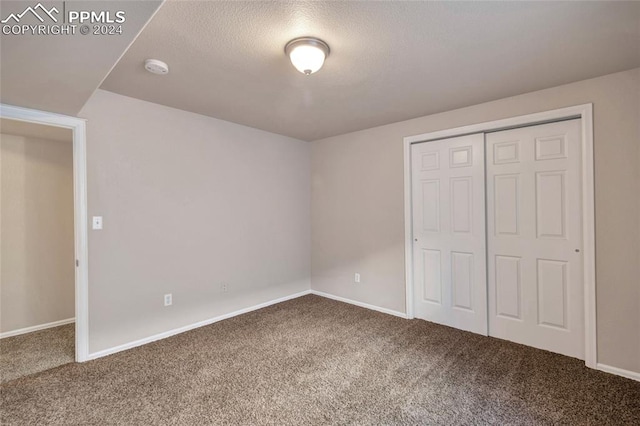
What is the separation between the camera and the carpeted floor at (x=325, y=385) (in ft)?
5.98

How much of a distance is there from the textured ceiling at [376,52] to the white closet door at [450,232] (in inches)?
21.4

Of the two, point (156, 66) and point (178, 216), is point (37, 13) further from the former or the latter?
point (178, 216)

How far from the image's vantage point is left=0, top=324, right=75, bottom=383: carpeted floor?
239cm

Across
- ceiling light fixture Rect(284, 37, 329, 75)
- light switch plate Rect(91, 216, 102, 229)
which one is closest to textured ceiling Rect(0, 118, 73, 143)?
light switch plate Rect(91, 216, 102, 229)

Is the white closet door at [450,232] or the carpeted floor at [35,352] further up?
the white closet door at [450,232]

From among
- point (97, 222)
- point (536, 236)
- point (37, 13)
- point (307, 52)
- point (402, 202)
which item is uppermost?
point (307, 52)

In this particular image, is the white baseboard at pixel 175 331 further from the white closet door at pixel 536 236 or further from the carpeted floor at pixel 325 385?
the white closet door at pixel 536 236

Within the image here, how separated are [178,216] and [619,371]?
4.07 metres

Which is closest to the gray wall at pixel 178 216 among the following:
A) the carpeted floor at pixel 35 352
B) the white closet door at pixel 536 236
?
the carpeted floor at pixel 35 352

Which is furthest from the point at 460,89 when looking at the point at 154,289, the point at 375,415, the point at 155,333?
the point at 155,333

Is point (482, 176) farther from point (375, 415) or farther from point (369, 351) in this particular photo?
point (375, 415)

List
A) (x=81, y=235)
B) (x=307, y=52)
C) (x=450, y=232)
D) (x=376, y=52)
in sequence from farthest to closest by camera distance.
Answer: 1. (x=450, y=232)
2. (x=81, y=235)
3. (x=376, y=52)
4. (x=307, y=52)

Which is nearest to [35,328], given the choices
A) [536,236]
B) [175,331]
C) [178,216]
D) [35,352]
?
[35,352]

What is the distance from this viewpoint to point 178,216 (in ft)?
10.1
